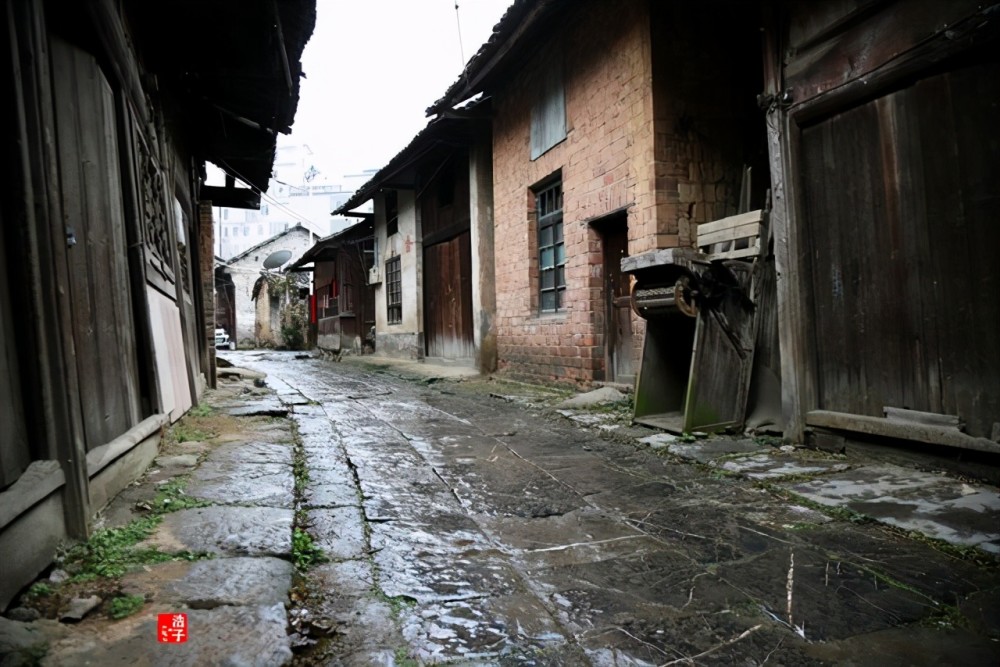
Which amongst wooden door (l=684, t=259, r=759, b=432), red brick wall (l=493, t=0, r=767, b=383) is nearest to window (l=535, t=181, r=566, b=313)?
red brick wall (l=493, t=0, r=767, b=383)

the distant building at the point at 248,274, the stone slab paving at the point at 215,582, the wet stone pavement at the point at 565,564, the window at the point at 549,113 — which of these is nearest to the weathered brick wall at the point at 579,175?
the window at the point at 549,113

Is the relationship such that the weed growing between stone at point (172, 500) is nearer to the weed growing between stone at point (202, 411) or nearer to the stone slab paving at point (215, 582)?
the stone slab paving at point (215, 582)

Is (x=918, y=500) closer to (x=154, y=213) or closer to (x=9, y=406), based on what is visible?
(x=9, y=406)

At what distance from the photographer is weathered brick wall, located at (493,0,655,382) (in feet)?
20.0

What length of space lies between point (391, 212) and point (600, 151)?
9.65m

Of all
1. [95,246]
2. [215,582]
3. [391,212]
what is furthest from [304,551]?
[391,212]

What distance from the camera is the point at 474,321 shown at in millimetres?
10492

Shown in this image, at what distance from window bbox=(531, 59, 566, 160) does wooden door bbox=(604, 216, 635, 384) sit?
5.13ft

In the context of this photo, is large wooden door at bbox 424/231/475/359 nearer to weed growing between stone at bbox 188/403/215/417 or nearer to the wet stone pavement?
weed growing between stone at bbox 188/403/215/417

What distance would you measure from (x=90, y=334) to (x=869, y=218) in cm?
420

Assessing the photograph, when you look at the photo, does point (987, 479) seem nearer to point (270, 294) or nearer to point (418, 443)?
Result: point (418, 443)

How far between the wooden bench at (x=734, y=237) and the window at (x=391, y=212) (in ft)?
37.0

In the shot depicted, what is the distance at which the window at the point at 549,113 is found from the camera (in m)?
7.67

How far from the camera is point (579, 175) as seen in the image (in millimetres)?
7246
